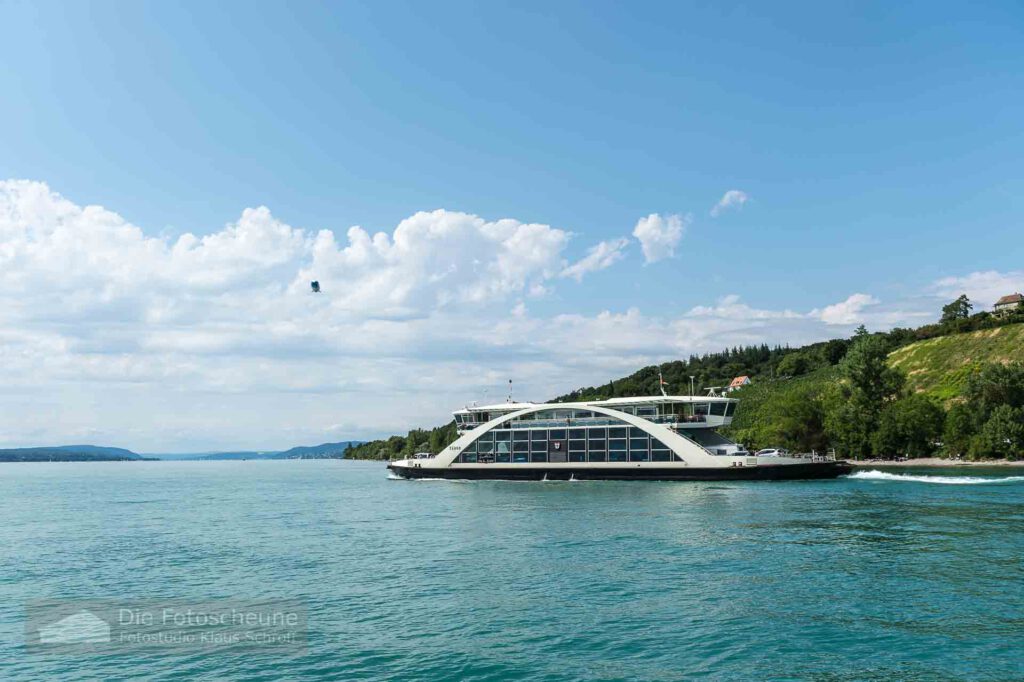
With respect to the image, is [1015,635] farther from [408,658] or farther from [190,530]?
[190,530]

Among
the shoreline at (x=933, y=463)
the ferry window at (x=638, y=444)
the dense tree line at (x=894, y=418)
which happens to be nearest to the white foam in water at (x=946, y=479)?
the ferry window at (x=638, y=444)

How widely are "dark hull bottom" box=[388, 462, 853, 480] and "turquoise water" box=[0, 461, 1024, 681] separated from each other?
1700 cm

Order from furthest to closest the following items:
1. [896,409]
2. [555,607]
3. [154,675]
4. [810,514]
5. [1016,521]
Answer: [896,409]
[810,514]
[1016,521]
[555,607]
[154,675]

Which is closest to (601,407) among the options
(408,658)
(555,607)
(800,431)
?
(800,431)

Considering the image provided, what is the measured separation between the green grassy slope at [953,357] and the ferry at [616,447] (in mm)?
74405

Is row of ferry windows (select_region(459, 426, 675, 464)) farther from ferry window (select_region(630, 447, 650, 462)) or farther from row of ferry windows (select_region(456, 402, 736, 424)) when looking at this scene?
row of ferry windows (select_region(456, 402, 736, 424))

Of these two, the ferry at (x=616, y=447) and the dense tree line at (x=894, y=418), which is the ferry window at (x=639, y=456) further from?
the dense tree line at (x=894, y=418)

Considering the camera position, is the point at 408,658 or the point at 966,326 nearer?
the point at 408,658

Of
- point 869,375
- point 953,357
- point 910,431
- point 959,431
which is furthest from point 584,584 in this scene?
point 953,357

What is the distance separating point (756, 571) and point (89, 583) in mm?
28699

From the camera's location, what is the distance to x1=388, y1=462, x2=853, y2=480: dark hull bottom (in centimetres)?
7656

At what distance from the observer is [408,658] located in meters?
20.9

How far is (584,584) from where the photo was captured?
2934 cm

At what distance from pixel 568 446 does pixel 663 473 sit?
12521mm
